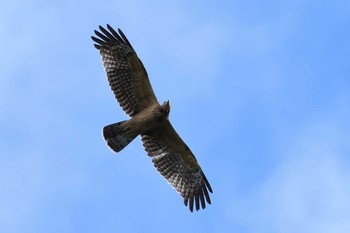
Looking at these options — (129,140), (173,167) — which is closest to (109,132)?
(129,140)

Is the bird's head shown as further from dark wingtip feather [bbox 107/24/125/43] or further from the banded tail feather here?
dark wingtip feather [bbox 107/24/125/43]

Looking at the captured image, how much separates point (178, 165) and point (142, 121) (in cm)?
172

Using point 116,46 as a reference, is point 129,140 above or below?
below

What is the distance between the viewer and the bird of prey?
71.8ft

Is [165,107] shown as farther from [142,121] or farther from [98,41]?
[98,41]

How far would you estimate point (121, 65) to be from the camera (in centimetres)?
2194

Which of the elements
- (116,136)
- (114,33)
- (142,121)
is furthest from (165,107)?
(114,33)

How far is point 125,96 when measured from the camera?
72.8 ft

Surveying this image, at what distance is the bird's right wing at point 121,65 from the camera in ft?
71.8

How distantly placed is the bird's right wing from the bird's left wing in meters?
1.11

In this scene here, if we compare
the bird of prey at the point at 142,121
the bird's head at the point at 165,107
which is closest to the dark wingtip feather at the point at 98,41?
the bird of prey at the point at 142,121

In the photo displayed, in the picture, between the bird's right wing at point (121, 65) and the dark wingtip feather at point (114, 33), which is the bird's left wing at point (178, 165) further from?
the dark wingtip feather at point (114, 33)

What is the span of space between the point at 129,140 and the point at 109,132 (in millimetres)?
540

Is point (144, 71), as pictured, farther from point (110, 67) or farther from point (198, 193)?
point (198, 193)
